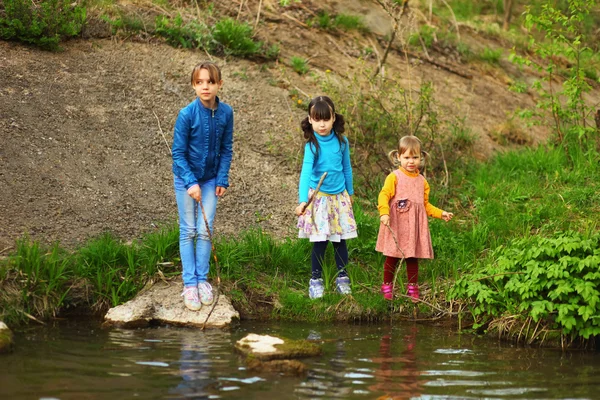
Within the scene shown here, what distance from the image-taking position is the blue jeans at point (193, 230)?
6531mm

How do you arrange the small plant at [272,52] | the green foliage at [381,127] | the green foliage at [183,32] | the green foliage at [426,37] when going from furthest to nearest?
1. the green foliage at [426,37]
2. the small plant at [272,52]
3. the green foliage at [183,32]
4. the green foliage at [381,127]

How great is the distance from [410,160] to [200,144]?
1.86 meters

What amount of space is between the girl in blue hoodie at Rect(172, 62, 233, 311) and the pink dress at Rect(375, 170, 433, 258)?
153 cm

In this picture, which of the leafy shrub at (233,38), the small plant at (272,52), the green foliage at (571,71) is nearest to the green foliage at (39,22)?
the leafy shrub at (233,38)

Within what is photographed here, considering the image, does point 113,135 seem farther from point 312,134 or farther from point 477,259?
point 477,259

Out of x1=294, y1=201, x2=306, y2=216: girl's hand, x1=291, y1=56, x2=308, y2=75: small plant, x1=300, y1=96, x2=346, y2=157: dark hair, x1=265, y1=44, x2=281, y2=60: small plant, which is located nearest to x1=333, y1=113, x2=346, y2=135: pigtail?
x1=300, y1=96, x2=346, y2=157: dark hair

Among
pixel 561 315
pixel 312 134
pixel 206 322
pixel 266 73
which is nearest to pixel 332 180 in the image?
pixel 312 134

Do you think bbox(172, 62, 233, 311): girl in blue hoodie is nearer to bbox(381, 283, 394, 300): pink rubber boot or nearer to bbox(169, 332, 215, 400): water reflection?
bbox(169, 332, 215, 400): water reflection

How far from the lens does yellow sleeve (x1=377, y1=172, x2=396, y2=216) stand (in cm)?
692

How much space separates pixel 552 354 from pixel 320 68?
637cm

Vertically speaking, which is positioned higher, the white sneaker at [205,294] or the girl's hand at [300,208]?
the girl's hand at [300,208]

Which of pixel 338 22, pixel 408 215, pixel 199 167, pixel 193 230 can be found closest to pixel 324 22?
pixel 338 22

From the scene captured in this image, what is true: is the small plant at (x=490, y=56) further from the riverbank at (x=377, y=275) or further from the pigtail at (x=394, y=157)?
the pigtail at (x=394, y=157)

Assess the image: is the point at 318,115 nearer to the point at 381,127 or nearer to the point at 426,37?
the point at 381,127
